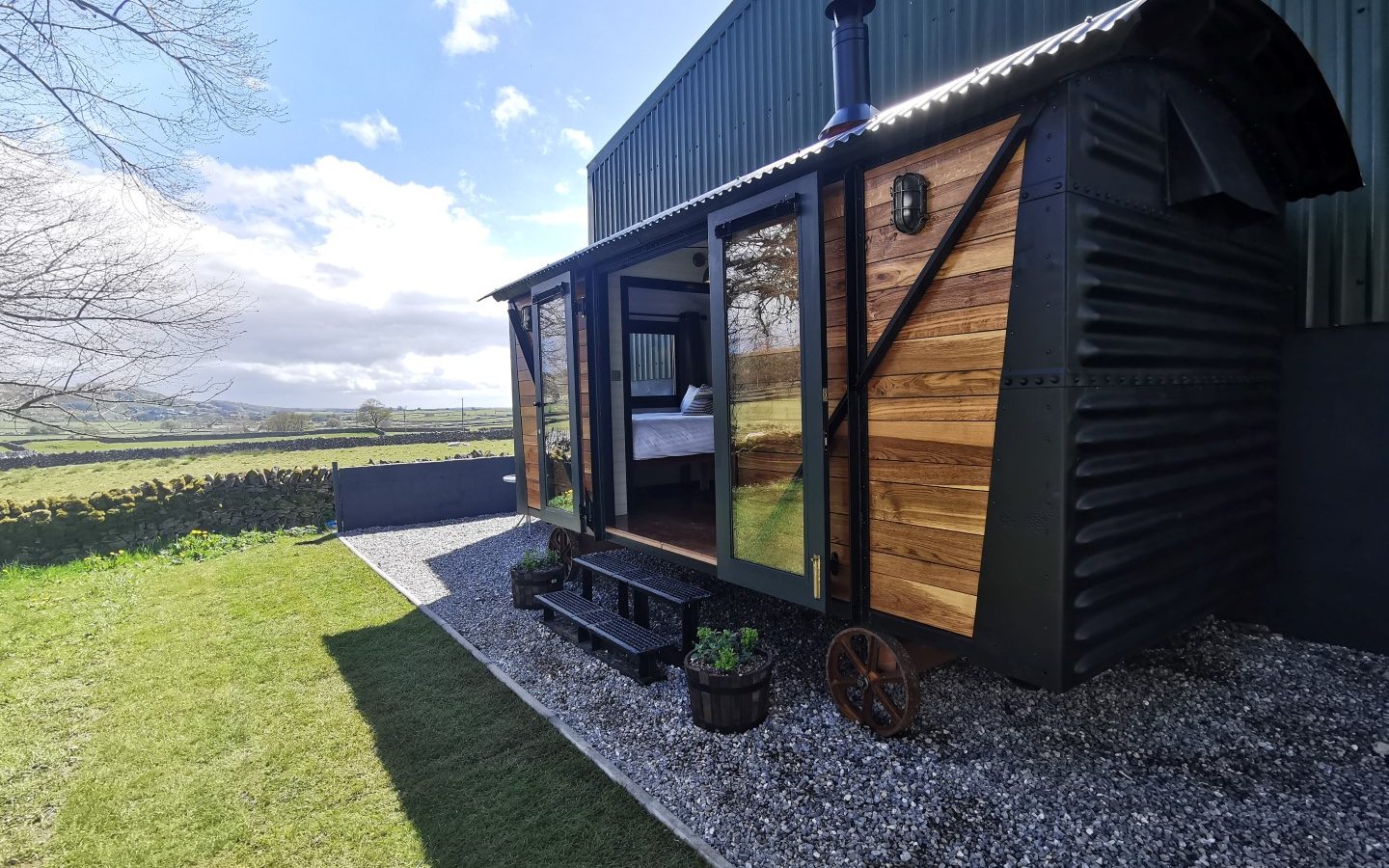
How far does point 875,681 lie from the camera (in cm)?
308

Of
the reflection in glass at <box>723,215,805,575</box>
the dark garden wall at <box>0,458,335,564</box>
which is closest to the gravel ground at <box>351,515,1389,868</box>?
the reflection in glass at <box>723,215,805,575</box>

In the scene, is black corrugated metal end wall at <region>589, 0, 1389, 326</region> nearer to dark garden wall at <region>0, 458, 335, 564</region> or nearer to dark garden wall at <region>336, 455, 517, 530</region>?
dark garden wall at <region>336, 455, 517, 530</region>

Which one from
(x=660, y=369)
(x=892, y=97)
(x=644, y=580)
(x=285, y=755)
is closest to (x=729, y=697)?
(x=644, y=580)

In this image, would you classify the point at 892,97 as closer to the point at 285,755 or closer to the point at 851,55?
the point at 851,55

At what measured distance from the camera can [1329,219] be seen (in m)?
3.79

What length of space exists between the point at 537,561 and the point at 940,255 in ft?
13.9

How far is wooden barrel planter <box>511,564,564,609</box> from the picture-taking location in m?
5.43

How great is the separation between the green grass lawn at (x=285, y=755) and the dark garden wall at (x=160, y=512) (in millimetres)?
3938

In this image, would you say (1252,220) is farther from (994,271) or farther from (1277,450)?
(994,271)

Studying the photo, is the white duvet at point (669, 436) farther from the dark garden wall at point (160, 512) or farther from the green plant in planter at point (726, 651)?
the dark garden wall at point (160, 512)

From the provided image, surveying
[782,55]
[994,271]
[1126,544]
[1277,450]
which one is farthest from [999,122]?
[782,55]

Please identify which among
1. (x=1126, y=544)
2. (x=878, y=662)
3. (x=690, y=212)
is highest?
(x=690, y=212)

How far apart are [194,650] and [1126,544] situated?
6.16m

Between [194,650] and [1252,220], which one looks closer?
[1252,220]
